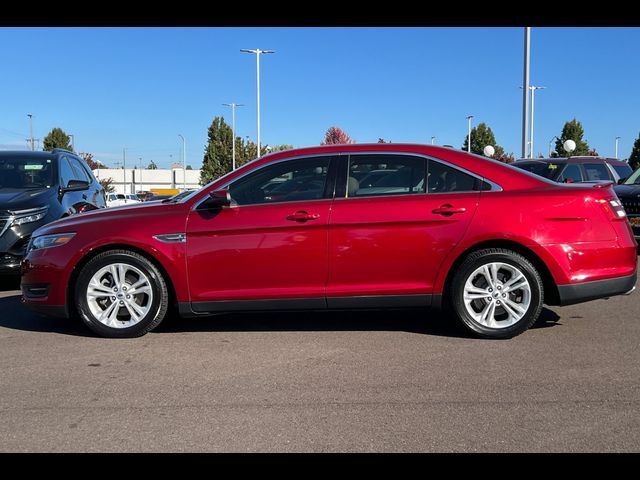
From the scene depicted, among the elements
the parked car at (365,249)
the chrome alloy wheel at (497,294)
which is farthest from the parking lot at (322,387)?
the parked car at (365,249)

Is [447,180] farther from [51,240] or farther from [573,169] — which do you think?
[573,169]

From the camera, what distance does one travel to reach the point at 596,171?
1352 cm

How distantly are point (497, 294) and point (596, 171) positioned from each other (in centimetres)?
985

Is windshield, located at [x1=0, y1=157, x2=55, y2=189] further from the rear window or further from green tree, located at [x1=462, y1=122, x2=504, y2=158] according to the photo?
green tree, located at [x1=462, y1=122, x2=504, y2=158]

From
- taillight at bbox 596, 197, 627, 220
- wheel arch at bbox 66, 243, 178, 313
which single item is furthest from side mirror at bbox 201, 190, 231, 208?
taillight at bbox 596, 197, 627, 220

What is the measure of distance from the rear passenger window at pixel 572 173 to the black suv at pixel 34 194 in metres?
9.38

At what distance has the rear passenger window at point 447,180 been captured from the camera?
521cm

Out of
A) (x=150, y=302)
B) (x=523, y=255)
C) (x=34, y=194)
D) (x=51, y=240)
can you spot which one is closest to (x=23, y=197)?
(x=34, y=194)

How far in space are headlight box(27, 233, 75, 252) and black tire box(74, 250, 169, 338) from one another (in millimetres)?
308

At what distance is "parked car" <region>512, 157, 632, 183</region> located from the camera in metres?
12.9

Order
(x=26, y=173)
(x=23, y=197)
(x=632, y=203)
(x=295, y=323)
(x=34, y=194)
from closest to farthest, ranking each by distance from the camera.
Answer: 1. (x=295, y=323)
2. (x=23, y=197)
3. (x=34, y=194)
4. (x=26, y=173)
5. (x=632, y=203)
